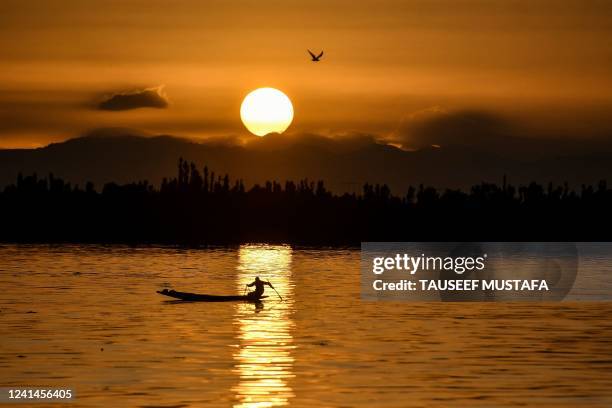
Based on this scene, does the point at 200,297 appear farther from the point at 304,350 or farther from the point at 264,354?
the point at 264,354

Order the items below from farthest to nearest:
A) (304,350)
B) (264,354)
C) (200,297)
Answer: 1. (200,297)
2. (304,350)
3. (264,354)

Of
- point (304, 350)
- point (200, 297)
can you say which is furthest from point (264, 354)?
point (200, 297)

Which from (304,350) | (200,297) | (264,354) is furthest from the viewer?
(200,297)

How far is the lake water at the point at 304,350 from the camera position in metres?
46.2

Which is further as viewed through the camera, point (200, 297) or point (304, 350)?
point (200, 297)

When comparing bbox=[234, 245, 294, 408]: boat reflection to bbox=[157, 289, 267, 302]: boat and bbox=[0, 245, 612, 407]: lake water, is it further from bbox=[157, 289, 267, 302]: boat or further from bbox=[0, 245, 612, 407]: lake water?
bbox=[157, 289, 267, 302]: boat

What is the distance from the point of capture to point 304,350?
199ft

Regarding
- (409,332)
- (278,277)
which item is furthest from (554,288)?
(409,332)

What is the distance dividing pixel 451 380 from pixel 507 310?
143 ft

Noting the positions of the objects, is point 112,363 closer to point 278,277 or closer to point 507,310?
point 507,310

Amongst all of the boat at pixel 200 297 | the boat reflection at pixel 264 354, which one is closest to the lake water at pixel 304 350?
the boat reflection at pixel 264 354

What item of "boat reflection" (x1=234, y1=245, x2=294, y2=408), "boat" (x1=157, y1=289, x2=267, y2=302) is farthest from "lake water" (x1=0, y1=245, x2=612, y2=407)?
"boat" (x1=157, y1=289, x2=267, y2=302)

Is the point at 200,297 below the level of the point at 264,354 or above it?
above

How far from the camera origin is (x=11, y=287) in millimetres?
112125
